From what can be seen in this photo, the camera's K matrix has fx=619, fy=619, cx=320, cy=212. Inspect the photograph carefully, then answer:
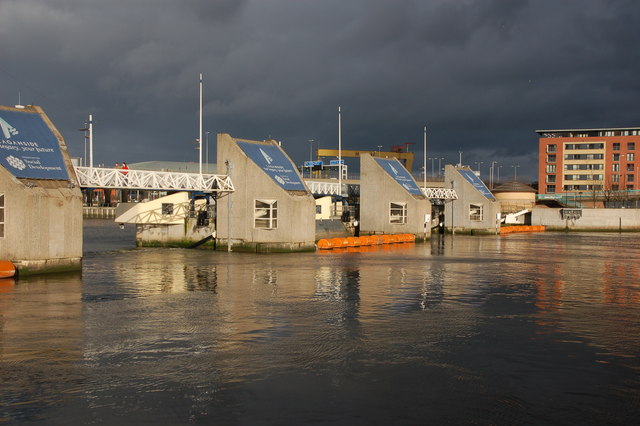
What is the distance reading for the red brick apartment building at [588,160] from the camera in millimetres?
152875

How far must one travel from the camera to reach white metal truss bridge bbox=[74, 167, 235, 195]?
4572 cm

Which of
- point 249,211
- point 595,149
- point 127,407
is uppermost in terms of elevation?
point 595,149

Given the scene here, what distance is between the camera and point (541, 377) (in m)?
16.2

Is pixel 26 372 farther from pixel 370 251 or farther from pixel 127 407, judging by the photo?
pixel 370 251

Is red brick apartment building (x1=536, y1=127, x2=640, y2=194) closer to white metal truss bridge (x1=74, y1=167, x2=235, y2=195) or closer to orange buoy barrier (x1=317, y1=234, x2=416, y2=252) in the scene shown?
orange buoy barrier (x1=317, y1=234, x2=416, y2=252)

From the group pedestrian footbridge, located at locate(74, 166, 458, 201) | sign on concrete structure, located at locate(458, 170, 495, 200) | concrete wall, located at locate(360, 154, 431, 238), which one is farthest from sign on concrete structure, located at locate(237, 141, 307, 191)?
sign on concrete structure, located at locate(458, 170, 495, 200)

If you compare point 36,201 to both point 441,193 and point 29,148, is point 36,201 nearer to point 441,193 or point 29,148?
point 29,148

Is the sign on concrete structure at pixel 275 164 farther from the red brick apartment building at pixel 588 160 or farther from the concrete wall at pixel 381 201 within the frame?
the red brick apartment building at pixel 588 160

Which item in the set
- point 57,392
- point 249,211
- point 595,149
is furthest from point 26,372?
point 595,149

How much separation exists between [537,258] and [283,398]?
4243 cm

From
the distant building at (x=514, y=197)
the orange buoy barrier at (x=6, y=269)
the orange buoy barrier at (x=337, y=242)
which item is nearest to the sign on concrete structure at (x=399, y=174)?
the orange buoy barrier at (x=337, y=242)

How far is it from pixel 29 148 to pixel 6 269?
7.48m

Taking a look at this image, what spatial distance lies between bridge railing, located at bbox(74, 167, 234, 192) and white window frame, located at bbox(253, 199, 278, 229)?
294cm

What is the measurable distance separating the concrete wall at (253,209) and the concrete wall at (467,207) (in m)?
42.5
